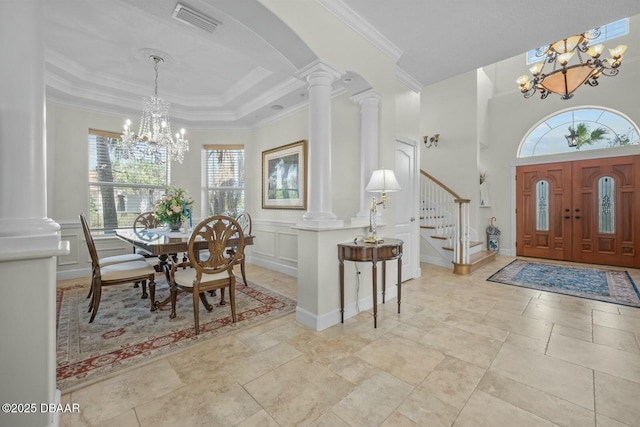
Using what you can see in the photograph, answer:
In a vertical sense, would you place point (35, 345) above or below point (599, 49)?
below

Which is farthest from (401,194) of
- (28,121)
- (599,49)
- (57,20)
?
(57,20)

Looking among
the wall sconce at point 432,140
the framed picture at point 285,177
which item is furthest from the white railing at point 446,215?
the framed picture at point 285,177

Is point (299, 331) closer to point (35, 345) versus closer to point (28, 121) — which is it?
point (35, 345)

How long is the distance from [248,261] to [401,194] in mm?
A: 3395

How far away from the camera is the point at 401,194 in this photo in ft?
13.1

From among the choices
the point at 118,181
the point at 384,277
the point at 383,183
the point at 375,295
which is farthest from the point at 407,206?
the point at 118,181

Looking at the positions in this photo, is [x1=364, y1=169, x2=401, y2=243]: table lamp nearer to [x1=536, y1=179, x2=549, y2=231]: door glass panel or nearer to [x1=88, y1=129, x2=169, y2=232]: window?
[x1=88, y1=129, x2=169, y2=232]: window

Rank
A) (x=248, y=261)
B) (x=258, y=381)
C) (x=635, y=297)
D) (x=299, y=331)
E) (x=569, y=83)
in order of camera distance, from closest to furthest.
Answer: (x=258, y=381), (x=299, y=331), (x=635, y=297), (x=569, y=83), (x=248, y=261)

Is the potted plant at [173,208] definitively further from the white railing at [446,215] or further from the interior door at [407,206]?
the white railing at [446,215]

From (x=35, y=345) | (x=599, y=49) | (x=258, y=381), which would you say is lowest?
(x=258, y=381)

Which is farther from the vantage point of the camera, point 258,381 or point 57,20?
point 57,20

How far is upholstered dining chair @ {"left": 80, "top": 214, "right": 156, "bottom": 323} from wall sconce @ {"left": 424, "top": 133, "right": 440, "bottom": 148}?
20.9 ft

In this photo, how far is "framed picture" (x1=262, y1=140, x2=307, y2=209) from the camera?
458 centimetres

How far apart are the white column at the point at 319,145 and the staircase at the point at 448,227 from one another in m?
3.06
